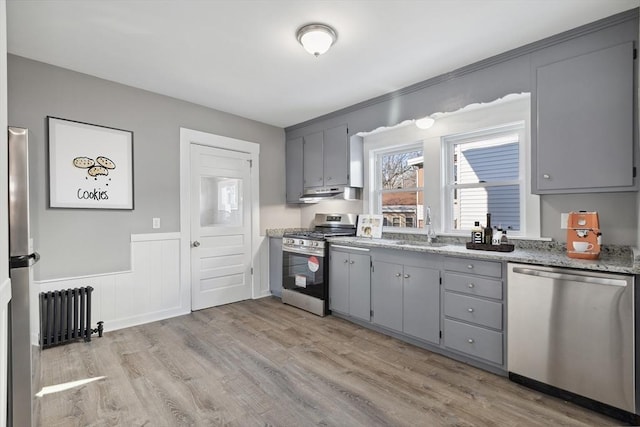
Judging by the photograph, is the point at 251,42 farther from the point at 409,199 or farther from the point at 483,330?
the point at 483,330

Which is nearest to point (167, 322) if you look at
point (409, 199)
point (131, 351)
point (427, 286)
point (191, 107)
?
point (131, 351)

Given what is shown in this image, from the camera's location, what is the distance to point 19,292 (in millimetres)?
1572

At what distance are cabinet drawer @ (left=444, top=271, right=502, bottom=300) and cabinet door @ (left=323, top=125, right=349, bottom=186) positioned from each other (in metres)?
1.89

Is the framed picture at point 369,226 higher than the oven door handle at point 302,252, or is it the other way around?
the framed picture at point 369,226

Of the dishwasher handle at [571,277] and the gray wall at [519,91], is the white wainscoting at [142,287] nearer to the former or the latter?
the gray wall at [519,91]

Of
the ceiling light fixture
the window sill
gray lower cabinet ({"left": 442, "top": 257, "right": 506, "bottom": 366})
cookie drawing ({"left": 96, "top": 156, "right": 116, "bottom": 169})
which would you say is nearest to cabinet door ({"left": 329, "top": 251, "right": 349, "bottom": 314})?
the window sill

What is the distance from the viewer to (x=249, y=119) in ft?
14.9

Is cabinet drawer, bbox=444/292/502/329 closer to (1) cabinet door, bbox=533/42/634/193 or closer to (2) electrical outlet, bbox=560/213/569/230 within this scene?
(2) electrical outlet, bbox=560/213/569/230

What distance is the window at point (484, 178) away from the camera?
3.00m

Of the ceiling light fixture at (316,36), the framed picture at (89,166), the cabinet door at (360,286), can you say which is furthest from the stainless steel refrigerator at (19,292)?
the cabinet door at (360,286)

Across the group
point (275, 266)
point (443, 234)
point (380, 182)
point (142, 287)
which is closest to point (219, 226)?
point (275, 266)

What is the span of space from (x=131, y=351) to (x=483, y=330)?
3028 millimetres

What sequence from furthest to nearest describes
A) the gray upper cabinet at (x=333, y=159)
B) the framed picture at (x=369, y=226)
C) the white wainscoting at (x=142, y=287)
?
the gray upper cabinet at (x=333, y=159)
the framed picture at (x=369, y=226)
the white wainscoting at (x=142, y=287)

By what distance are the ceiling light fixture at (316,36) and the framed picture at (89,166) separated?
225 cm
